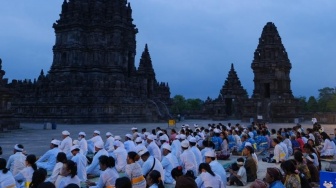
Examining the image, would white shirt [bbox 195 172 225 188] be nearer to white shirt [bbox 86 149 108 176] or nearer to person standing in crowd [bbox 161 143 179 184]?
person standing in crowd [bbox 161 143 179 184]

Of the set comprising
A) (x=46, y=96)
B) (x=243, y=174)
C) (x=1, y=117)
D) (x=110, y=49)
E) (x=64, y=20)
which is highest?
(x=64, y=20)

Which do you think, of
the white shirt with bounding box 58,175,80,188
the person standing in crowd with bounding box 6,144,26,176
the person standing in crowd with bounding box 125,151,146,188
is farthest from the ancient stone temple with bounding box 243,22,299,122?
the white shirt with bounding box 58,175,80,188

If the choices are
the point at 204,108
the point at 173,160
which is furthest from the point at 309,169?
the point at 204,108

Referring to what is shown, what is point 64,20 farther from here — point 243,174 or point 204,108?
point 243,174

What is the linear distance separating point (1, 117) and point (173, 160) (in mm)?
21312

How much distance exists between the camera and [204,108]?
61.2m

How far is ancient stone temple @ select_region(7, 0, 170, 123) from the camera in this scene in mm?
38531

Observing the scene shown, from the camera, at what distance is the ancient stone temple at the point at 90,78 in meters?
38.5

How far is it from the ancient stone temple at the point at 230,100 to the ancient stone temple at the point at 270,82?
6.28 meters

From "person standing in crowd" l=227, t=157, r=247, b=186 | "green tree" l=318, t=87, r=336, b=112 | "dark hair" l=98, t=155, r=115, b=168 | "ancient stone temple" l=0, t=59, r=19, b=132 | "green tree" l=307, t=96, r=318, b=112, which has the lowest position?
"person standing in crowd" l=227, t=157, r=247, b=186

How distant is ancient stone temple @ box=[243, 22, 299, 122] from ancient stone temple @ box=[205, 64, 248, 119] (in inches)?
247

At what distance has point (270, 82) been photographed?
168ft

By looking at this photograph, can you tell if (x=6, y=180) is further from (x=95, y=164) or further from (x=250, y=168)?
(x=250, y=168)

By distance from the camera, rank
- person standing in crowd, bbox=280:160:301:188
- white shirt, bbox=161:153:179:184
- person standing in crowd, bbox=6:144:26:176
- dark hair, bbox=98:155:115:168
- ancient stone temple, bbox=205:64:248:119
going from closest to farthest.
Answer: person standing in crowd, bbox=280:160:301:188, dark hair, bbox=98:155:115:168, person standing in crowd, bbox=6:144:26:176, white shirt, bbox=161:153:179:184, ancient stone temple, bbox=205:64:248:119
